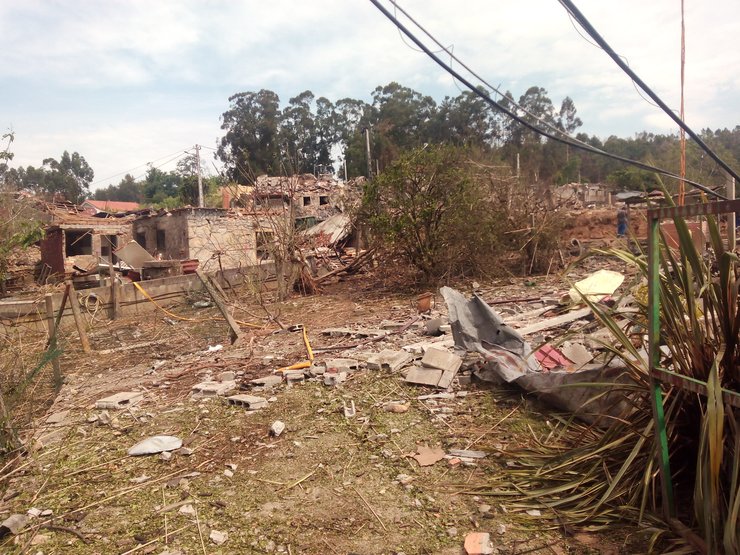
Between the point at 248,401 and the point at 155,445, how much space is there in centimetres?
86

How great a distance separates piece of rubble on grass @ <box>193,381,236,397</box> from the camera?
484 cm

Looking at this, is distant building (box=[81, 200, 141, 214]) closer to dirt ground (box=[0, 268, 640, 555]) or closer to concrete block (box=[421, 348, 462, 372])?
dirt ground (box=[0, 268, 640, 555])

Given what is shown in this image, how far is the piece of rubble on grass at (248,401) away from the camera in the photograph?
4.43 metres

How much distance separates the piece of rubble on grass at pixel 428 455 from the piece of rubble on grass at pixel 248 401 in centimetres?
152

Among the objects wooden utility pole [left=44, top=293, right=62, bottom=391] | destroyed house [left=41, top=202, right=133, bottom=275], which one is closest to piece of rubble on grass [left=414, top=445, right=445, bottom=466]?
wooden utility pole [left=44, top=293, right=62, bottom=391]

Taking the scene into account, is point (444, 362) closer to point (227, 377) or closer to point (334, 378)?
point (334, 378)

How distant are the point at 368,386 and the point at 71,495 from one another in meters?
2.33

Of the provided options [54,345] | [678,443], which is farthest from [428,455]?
[54,345]

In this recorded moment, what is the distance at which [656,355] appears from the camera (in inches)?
91.1

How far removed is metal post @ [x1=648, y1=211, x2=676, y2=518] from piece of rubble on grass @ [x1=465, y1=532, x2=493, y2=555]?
789mm

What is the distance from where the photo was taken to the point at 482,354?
188 inches

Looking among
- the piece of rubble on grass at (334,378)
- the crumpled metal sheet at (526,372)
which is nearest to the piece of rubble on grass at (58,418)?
the piece of rubble on grass at (334,378)

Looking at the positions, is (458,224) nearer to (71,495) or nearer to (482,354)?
(482,354)

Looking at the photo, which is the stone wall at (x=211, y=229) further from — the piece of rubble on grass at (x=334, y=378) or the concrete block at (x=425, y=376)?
the concrete block at (x=425, y=376)
